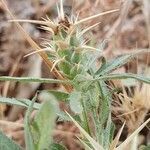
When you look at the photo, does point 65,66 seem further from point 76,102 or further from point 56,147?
point 56,147

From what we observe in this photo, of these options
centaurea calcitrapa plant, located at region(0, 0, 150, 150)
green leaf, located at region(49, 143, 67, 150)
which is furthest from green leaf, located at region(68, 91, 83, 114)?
green leaf, located at region(49, 143, 67, 150)

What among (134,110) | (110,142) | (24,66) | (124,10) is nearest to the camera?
(110,142)

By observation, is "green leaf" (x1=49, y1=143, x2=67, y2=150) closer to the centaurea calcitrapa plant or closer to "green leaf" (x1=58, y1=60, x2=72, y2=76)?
the centaurea calcitrapa plant

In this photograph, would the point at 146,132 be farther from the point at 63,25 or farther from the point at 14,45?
the point at 63,25


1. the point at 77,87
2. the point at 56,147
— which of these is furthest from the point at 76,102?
the point at 56,147

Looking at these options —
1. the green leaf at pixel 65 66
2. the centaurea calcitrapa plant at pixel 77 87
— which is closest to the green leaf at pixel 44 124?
the centaurea calcitrapa plant at pixel 77 87

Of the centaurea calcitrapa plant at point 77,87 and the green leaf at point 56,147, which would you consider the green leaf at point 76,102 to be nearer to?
the centaurea calcitrapa plant at point 77,87

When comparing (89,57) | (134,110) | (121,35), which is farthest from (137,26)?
(89,57)
